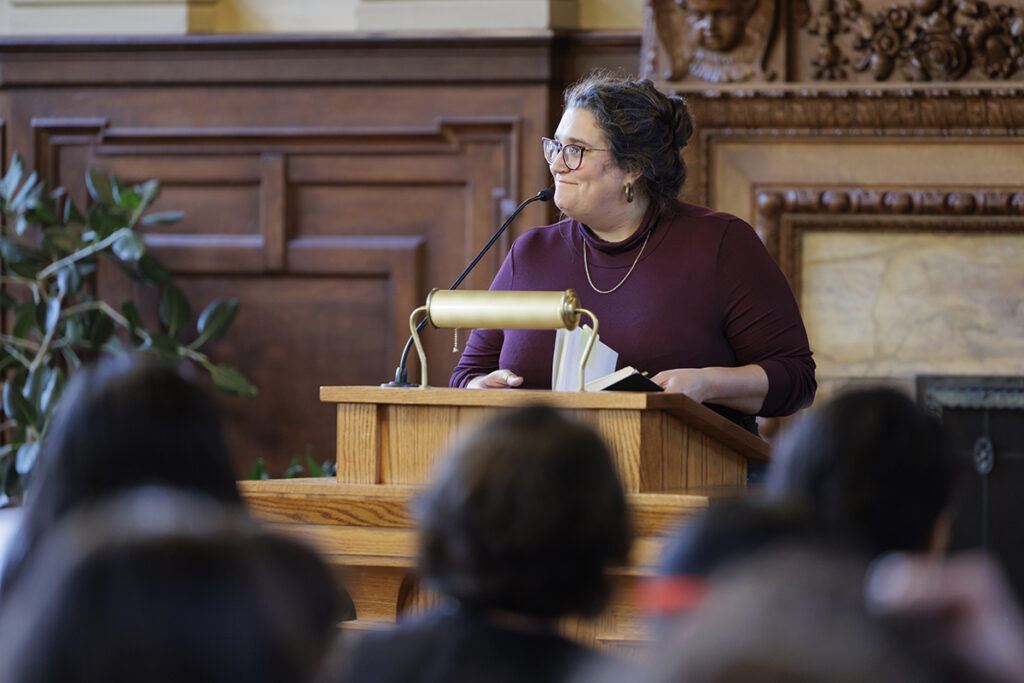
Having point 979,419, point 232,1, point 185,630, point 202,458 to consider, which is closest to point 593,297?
point 202,458

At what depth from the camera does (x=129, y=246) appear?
15.5 feet

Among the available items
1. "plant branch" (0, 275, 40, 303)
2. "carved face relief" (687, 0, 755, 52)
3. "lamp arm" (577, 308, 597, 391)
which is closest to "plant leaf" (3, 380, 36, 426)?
"plant branch" (0, 275, 40, 303)

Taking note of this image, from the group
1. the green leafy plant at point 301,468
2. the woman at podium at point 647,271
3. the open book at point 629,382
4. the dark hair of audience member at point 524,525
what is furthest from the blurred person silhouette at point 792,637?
the green leafy plant at point 301,468

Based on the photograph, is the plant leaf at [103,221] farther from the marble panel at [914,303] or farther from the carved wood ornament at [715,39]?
the marble panel at [914,303]

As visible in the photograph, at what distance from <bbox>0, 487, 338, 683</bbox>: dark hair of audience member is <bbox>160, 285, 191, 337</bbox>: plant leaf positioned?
14.2 ft

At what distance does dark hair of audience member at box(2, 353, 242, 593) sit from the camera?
3.65 feet

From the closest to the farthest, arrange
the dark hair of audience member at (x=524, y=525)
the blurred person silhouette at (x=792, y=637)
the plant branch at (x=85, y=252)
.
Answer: the blurred person silhouette at (x=792, y=637) < the dark hair of audience member at (x=524, y=525) < the plant branch at (x=85, y=252)

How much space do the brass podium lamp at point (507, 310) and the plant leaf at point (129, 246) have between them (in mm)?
2734

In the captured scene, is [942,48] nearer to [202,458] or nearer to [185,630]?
[202,458]

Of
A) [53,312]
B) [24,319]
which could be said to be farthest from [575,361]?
[24,319]

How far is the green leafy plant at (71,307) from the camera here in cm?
476

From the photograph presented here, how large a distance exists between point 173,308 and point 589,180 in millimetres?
2591

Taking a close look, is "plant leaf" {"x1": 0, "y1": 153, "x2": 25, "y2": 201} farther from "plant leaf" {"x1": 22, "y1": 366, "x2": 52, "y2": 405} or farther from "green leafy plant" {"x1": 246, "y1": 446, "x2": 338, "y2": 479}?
"green leafy plant" {"x1": 246, "y1": 446, "x2": 338, "y2": 479}

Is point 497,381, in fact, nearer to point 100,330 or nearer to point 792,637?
point 792,637
